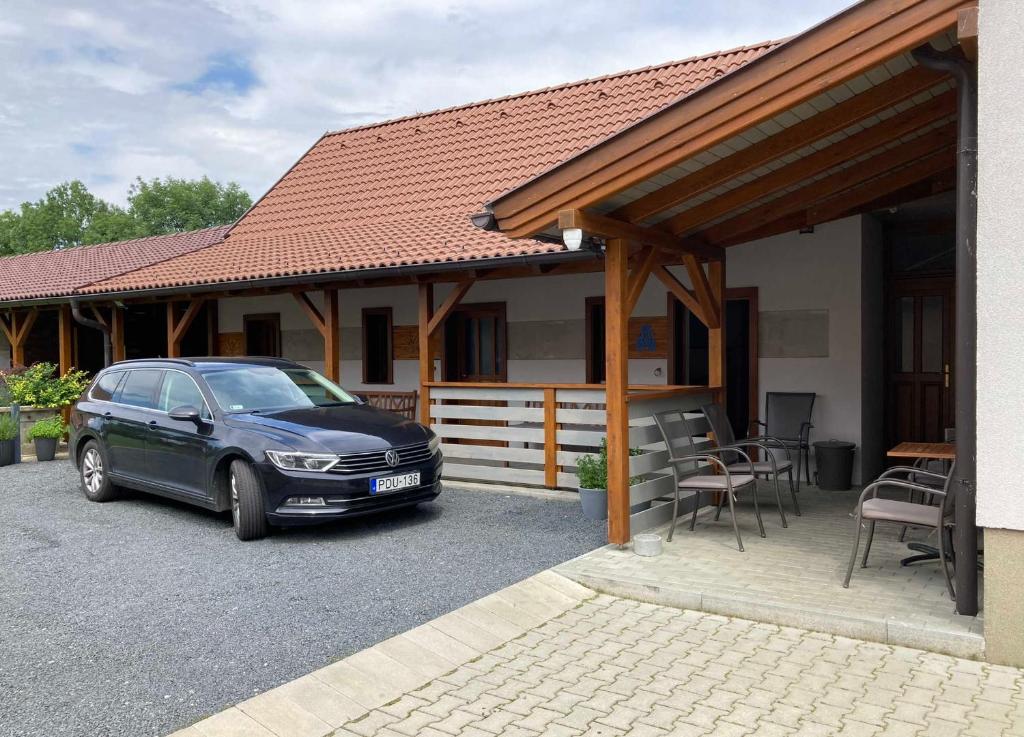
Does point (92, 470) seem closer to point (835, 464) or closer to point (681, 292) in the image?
point (681, 292)

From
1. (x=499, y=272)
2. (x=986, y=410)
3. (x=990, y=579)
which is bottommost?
(x=990, y=579)

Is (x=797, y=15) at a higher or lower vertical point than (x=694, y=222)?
higher

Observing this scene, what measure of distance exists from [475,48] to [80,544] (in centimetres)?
3921

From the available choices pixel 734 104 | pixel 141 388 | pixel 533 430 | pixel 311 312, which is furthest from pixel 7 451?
pixel 734 104

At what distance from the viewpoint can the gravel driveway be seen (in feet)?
12.6

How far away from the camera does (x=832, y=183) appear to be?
23.4 ft

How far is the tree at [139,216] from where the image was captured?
198 ft

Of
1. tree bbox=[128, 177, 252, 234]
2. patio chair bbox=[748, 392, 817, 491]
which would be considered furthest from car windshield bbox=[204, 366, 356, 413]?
tree bbox=[128, 177, 252, 234]

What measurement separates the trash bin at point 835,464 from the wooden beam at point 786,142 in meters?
4.13

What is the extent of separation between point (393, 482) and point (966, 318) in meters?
4.58

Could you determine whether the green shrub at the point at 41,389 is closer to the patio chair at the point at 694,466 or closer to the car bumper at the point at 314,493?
the car bumper at the point at 314,493

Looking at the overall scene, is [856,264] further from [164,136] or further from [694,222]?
[164,136]

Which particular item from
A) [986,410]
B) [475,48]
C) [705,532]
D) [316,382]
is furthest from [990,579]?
[475,48]

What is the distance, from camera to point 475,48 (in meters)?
41.7
